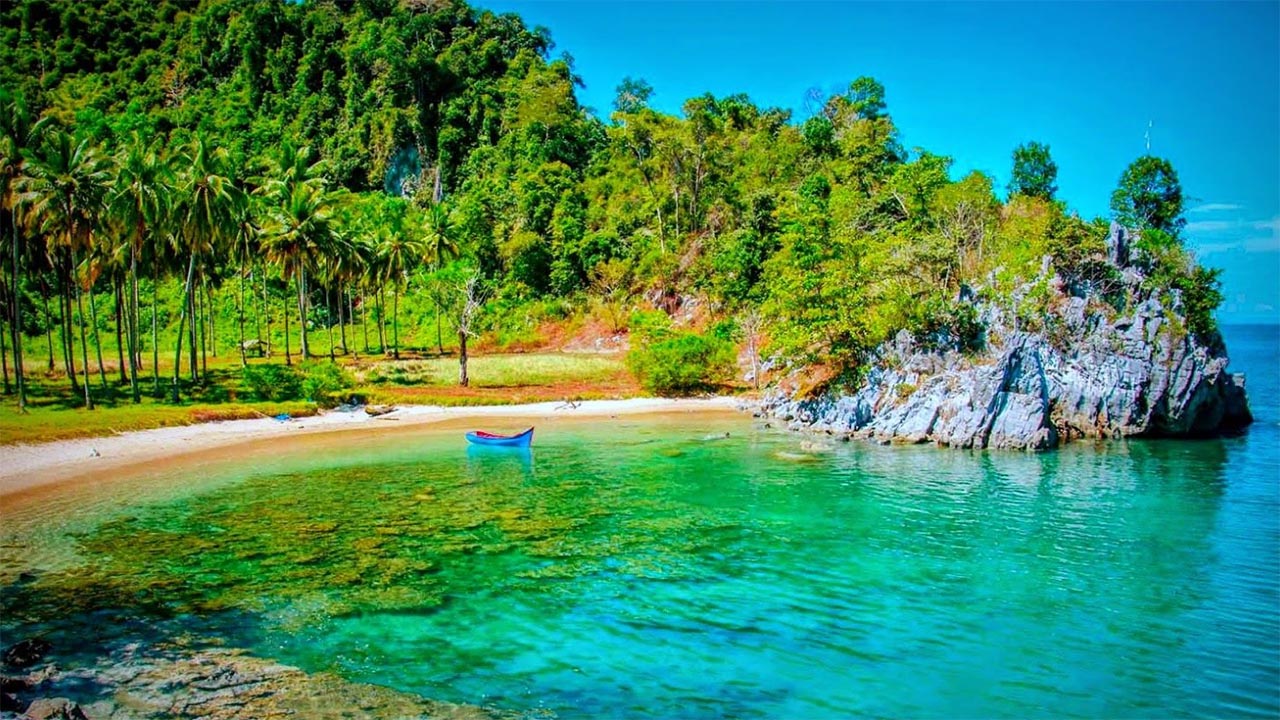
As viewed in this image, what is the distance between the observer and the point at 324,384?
4916 cm

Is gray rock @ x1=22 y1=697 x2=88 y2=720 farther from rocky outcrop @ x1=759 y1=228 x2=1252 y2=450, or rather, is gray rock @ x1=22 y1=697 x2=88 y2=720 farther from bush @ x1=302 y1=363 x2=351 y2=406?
bush @ x1=302 y1=363 x2=351 y2=406

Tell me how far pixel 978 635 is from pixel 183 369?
60484mm

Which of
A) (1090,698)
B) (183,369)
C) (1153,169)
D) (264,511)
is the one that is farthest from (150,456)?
(1153,169)

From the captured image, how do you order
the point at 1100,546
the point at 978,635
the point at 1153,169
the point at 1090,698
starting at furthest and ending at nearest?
the point at 1153,169 → the point at 1100,546 → the point at 978,635 → the point at 1090,698

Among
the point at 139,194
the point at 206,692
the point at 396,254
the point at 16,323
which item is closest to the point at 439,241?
the point at 396,254

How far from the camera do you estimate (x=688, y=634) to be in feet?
51.1

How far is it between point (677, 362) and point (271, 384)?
28.4 metres

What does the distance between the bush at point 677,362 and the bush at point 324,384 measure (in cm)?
2134

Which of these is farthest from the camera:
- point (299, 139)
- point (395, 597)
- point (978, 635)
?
point (299, 139)

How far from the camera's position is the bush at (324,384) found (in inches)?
1911

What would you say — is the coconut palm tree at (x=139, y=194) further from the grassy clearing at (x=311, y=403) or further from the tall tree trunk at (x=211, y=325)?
the tall tree trunk at (x=211, y=325)

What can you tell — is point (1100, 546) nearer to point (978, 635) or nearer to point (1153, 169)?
point (978, 635)

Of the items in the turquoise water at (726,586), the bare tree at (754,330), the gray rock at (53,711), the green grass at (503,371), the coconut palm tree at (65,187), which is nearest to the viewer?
the gray rock at (53,711)

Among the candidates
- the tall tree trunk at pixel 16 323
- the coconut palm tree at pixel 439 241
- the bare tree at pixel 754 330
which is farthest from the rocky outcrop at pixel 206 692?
the coconut palm tree at pixel 439 241
